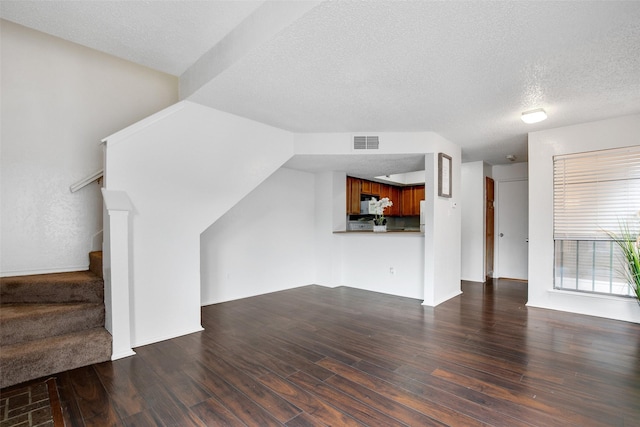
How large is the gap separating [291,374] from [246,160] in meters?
2.49

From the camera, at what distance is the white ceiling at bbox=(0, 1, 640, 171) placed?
6.41 feet

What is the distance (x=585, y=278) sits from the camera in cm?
407

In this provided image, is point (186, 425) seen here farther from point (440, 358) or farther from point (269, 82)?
point (269, 82)

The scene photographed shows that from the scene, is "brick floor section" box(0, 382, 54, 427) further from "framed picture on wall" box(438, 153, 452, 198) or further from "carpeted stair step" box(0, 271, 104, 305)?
"framed picture on wall" box(438, 153, 452, 198)

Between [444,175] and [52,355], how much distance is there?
4.88m

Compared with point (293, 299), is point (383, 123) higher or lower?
higher

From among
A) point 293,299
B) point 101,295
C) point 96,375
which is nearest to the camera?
point 96,375

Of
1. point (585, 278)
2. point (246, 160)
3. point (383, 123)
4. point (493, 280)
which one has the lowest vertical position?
point (493, 280)

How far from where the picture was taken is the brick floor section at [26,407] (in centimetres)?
187

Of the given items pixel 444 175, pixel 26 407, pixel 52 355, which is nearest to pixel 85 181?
pixel 52 355

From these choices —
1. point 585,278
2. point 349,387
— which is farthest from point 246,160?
point 585,278

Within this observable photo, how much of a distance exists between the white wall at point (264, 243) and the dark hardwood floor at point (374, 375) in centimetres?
89

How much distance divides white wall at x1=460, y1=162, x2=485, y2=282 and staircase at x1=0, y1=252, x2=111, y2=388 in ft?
20.2

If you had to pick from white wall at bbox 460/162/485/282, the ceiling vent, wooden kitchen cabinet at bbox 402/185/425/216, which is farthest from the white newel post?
wooden kitchen cabinet at bbox 402/185/425/216
